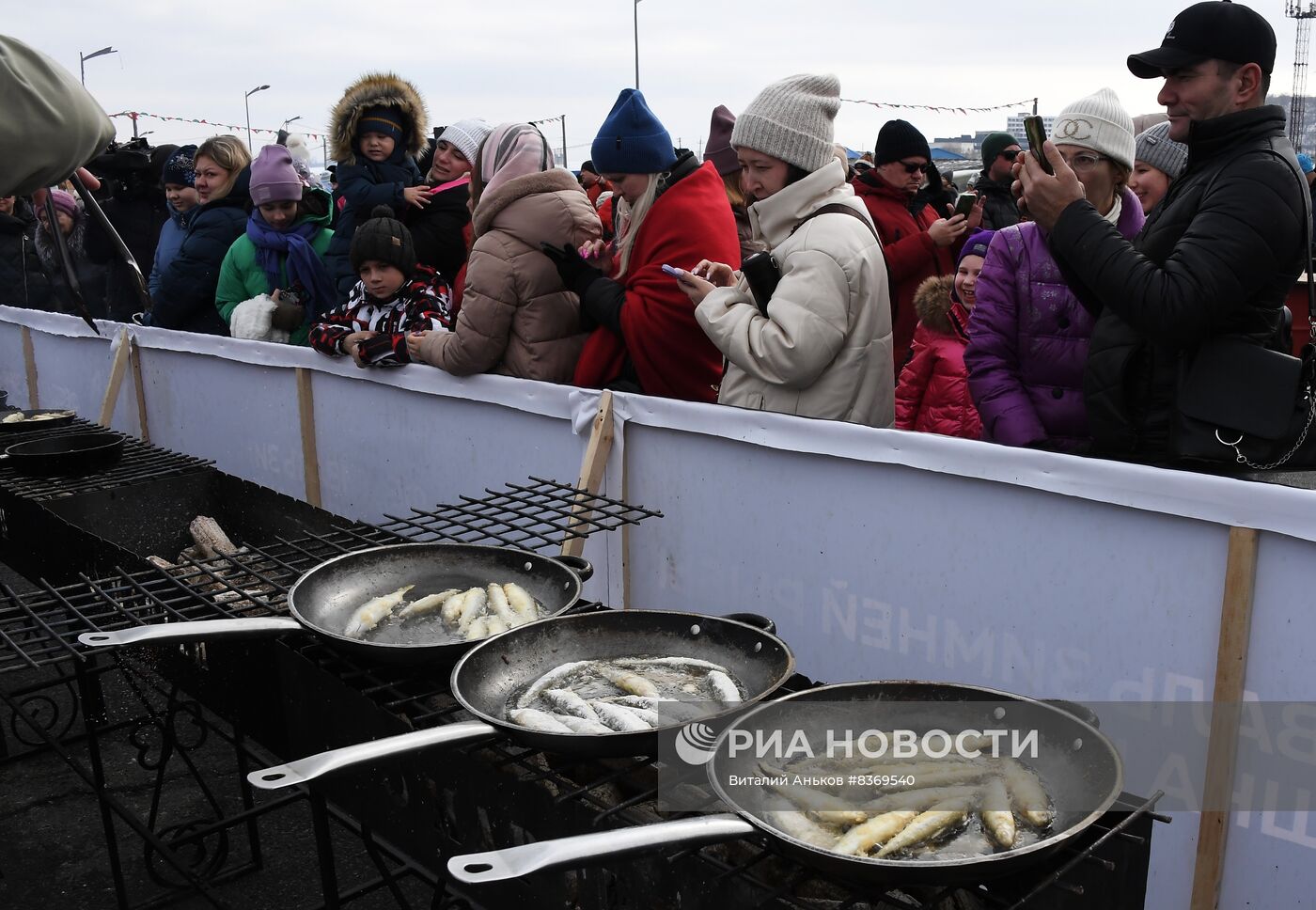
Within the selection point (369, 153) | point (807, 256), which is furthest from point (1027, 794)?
point (369, 153)

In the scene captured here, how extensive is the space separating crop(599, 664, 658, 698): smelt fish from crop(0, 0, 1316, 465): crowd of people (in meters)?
1.80

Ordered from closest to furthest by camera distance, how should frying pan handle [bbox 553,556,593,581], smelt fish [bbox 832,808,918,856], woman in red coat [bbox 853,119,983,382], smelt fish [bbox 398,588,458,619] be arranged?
smelt fish [bbox 832,808,918,856] < smelt fish [bbox 398,588,458,619] < frying pan handle [bbox 553,556,593,581] < woman in red coat [bbox 853,119,983,382]

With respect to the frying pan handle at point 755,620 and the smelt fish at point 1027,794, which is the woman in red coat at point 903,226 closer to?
the frying pan handle at point 755,620

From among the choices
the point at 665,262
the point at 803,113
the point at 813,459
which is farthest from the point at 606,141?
the point at 813,459

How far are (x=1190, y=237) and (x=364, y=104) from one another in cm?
472

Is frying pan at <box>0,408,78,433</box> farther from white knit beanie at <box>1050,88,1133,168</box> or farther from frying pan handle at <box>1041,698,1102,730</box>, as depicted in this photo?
frying pan handle at <box>1041,698,1102,730</box>

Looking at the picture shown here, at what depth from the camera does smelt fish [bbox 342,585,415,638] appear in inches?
99.0

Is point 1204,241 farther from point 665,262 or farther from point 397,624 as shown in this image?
point 397,624

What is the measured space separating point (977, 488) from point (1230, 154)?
1.17 metres

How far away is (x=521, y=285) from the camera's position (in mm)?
4738

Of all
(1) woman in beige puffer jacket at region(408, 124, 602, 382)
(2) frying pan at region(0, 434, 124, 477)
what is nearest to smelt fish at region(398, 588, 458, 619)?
(1) woman in beige puffer jacket at region(408, 124, 602, 382)

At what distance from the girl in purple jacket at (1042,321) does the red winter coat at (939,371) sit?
82 cm

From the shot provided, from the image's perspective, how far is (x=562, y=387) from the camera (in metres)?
4.63

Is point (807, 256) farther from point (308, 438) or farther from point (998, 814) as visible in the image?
point (308, 438)
